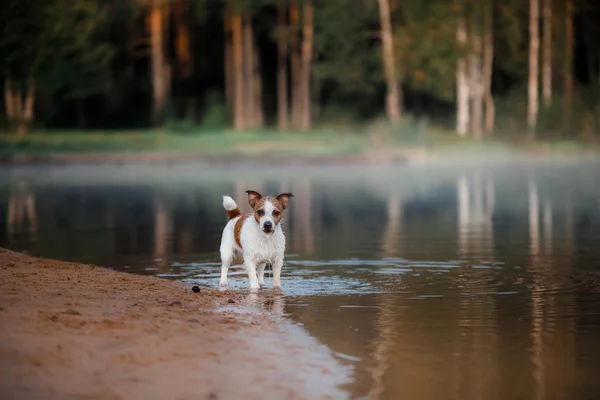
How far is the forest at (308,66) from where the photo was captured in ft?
228

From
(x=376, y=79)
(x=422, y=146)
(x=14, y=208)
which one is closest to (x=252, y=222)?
(x=14, y=208)

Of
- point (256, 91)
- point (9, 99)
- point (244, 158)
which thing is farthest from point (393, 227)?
point (256, 91)

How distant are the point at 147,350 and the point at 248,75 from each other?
67.5 metres

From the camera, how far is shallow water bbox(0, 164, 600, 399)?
10.2 m

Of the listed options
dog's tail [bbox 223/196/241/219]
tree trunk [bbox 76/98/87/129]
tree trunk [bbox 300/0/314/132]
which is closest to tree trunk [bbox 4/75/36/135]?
tree trunk [bbox 76/98/87/129]

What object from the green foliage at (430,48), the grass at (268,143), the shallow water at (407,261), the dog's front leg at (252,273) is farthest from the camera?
the green foliage at (430,48)

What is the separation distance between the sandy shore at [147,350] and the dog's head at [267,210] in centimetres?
100

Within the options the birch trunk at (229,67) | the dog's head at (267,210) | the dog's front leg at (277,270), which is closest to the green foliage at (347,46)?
the birch trunk at (229,67)

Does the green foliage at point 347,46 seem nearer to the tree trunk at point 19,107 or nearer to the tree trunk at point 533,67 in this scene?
the tree trunk at point 533,67

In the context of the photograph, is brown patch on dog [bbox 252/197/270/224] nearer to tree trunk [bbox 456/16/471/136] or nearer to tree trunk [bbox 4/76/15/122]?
tree trunk [bbox 4/76/15/122]

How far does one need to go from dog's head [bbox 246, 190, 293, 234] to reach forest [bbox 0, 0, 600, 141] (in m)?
49.7

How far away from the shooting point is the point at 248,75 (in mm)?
76625

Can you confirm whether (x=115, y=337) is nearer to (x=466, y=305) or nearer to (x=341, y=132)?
(x=466, y=305)

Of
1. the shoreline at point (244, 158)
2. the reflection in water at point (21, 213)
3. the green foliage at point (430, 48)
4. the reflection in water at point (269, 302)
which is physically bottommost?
the reflection in water at point (269, 302)
